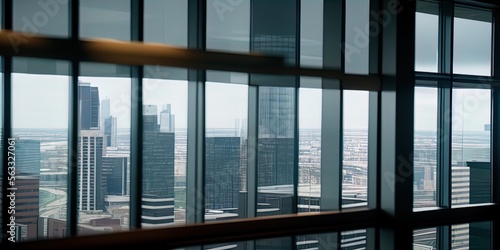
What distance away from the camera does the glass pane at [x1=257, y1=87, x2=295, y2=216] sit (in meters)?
6.12

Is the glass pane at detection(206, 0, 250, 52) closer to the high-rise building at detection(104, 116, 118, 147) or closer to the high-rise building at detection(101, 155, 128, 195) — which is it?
the high-rise building at detection(104, 116, 118, 147)

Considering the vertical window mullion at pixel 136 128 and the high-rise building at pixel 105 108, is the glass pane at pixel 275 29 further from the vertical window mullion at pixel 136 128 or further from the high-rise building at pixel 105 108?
the high-rise building at pixel 105 108

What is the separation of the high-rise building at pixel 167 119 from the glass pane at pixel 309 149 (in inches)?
53.7

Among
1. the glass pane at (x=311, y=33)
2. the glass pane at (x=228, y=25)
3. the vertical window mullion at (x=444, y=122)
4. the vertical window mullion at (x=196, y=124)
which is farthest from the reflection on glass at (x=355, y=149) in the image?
the vertical window mullion at (x=196, y=124)

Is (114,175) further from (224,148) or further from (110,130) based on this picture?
(224,148)

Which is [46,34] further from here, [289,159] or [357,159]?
[357,159]

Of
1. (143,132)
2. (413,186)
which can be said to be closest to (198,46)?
(143,132)

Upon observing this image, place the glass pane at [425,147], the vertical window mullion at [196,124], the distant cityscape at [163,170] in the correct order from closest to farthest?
the distant cityscape at [163,170], the vertical window mullion at [196,124], the glass pane at [425,147]

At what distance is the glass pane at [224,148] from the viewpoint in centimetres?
580

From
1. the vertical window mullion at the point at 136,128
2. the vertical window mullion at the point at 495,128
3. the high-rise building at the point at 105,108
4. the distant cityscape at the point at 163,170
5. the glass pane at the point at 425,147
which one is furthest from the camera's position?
the vertical window mullion at the point at 495,128

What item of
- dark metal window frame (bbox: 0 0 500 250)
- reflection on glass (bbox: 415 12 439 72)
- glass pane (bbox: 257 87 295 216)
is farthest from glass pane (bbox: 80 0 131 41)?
reflection on glass (bbox: 415 12 439 72)

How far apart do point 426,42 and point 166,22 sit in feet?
10.2

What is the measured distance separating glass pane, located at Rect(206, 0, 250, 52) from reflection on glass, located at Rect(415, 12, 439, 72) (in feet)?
7.02

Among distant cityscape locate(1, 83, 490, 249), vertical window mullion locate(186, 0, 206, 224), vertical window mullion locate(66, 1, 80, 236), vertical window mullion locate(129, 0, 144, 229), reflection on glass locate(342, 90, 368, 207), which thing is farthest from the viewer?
reflection on glass locate(342, 90, 368, 207)
